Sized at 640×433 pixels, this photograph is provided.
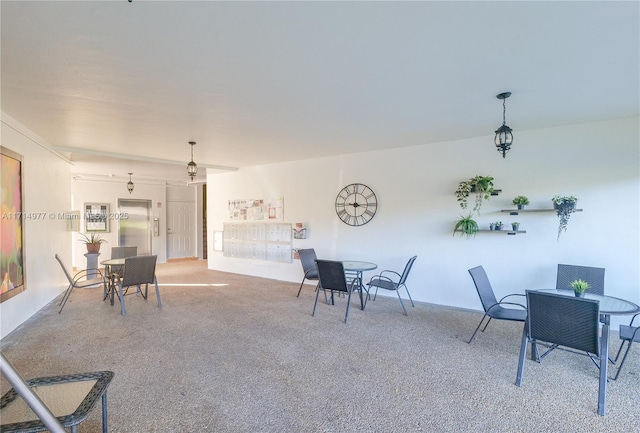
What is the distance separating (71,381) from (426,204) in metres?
4.51

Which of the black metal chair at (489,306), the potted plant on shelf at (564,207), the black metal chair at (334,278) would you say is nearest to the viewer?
the black metal chair at (489,306)

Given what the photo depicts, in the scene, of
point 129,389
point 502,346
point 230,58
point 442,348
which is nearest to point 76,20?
point 230,58

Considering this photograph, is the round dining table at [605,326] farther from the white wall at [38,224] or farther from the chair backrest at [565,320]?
the white wall at [38,224]

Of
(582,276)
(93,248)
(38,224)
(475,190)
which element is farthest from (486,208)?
(93,248)

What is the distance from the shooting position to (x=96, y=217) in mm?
8398

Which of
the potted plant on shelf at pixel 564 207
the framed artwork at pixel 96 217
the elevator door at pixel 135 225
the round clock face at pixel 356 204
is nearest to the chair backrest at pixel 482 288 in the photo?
the potted plant on shelf at pixel 564 207

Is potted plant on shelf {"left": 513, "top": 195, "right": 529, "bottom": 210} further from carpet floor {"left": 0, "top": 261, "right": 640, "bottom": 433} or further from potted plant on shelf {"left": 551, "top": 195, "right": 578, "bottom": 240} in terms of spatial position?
carpet floor {"left": 0, "top": 261, "right": 640, "bottom": 433}

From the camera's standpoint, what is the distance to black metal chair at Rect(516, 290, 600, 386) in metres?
2.17

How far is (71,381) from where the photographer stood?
67.4 inches

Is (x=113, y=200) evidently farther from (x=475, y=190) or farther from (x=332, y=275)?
(x=475, y=190)

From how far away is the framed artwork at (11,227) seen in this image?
3.31 metres

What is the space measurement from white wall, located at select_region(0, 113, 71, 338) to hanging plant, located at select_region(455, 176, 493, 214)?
5.63m

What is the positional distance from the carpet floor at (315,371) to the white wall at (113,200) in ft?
14.8

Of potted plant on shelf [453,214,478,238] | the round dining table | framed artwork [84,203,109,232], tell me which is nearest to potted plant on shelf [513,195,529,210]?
potted plant on shelf [453,214,478,238]
